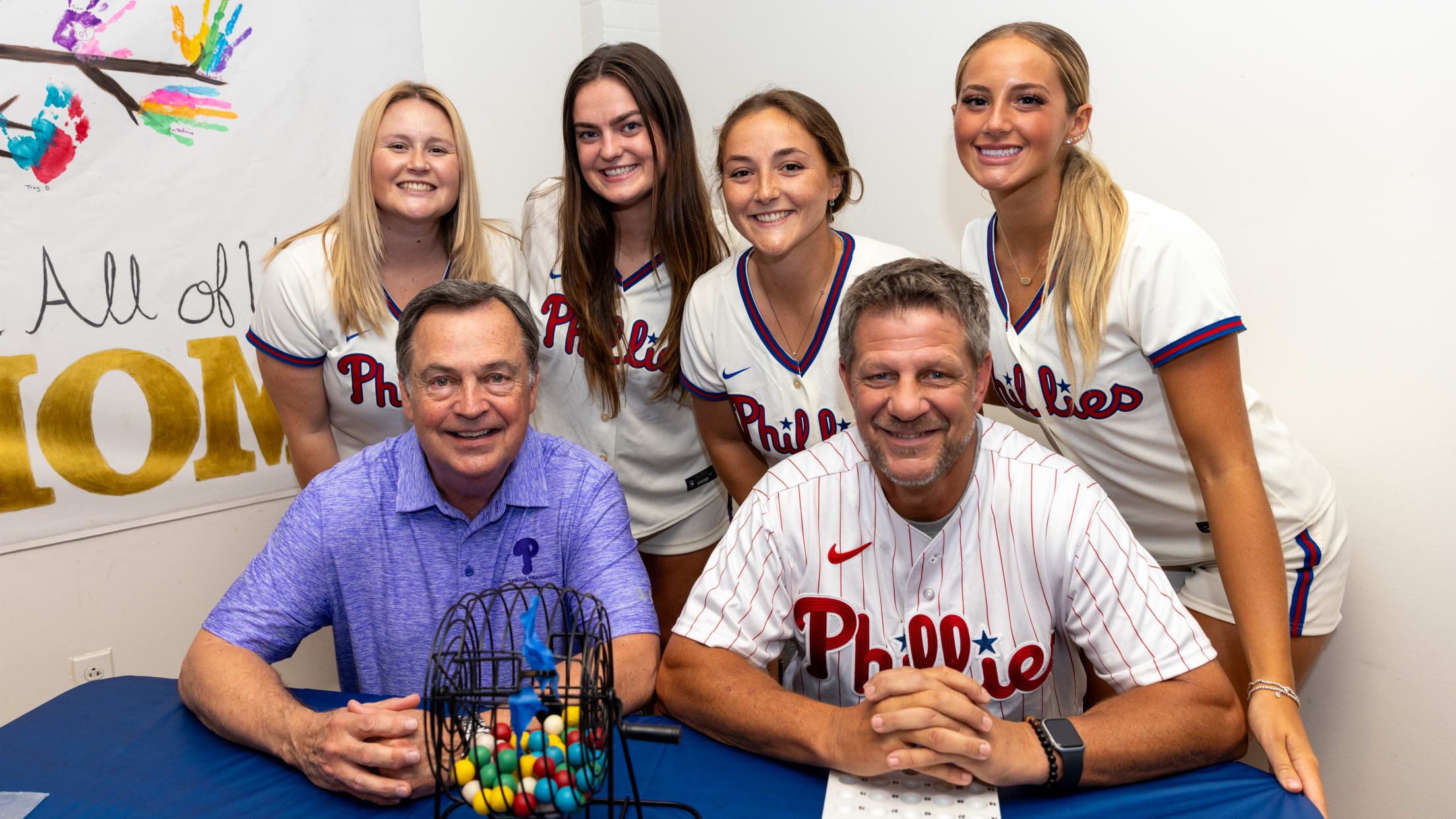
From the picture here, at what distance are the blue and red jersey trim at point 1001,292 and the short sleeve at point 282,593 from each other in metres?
1.34

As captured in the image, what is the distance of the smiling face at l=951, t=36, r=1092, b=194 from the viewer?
1798 millimetres

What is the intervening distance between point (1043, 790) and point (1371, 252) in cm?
150

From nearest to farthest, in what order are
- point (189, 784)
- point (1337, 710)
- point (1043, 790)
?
point (1043, 790) < point (189, 784) < point (1337, 710)

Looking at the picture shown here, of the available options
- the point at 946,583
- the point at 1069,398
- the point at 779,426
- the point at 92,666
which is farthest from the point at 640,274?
the point at 92,666

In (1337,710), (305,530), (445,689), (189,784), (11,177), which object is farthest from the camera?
(11,177)

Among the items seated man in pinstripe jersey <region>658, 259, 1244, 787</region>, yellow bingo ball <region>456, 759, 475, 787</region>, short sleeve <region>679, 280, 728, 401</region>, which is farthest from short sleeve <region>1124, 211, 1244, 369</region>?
yellow bingo ball <region>456, 759, 475, 787</region>

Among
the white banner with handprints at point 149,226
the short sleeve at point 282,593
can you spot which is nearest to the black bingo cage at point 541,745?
the short sleeve at point 282,593

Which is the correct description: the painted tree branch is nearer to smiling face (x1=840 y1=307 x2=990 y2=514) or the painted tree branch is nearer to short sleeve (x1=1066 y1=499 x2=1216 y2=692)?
smiling face (x1=840 y1=307 x2=990 y2=514)

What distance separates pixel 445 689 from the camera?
3.51 ft

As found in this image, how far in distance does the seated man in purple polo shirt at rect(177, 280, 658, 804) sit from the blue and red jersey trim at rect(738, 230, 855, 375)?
50 centimetres

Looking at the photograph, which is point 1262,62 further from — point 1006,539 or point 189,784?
point 189,784

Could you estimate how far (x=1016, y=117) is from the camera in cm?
181

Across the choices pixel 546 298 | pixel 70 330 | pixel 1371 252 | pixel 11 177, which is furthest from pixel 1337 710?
pixel 11 177

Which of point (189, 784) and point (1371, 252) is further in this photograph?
point (1371, 252)
